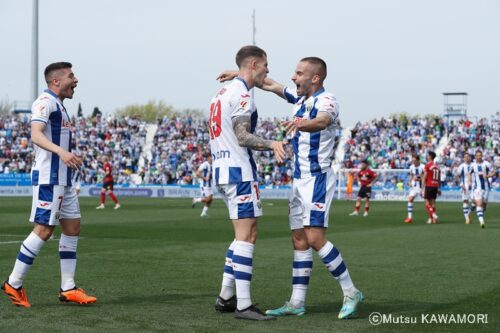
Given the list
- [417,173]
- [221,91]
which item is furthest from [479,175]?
[221,91]

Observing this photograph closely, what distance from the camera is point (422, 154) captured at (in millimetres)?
54125

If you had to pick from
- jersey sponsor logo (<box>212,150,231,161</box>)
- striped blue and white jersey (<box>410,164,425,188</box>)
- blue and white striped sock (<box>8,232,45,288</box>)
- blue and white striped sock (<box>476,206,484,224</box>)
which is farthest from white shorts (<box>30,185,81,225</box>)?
striped blue and white jersey (<box>410,164,425,188</box>)

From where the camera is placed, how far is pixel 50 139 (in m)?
8.25

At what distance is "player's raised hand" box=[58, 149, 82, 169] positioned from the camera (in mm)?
7746

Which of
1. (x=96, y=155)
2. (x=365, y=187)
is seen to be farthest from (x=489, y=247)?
(x=96, y=155)

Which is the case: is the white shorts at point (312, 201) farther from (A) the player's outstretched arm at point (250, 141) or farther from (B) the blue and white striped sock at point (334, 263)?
(A) the player's outstretched arm at point (250, 141)

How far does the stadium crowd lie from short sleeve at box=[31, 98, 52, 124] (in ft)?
143

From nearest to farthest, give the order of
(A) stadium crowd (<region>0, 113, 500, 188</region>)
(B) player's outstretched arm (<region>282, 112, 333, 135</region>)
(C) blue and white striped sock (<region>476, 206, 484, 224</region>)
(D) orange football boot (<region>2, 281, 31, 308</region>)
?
1. (B) player's outstretched arm (<region>282, 112, 333, 135</region>)
2. (D) orange football boot (<region>2, 281, 31, 308</region>)
3. (C) blue and white striped sock (<region>476, 206, 484, 224</region>)
4. (A) stadium crowd (<region>0, 113, 500, 188</region>)

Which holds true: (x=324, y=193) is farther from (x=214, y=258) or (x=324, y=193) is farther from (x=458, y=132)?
(x=458, y=132)

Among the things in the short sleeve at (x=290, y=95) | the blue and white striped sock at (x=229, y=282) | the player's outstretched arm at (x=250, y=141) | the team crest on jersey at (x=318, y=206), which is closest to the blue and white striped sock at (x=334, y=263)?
the team crest on jersey at (x=318, y=206)

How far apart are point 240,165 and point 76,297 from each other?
218cm

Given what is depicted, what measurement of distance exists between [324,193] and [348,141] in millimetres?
51029

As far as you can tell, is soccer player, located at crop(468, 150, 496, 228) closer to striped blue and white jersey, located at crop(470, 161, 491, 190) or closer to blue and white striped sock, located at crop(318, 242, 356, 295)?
striped blue and white jersey, located at crop(470, 161, 491, 190)

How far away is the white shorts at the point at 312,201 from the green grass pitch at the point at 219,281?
893 millimetres
